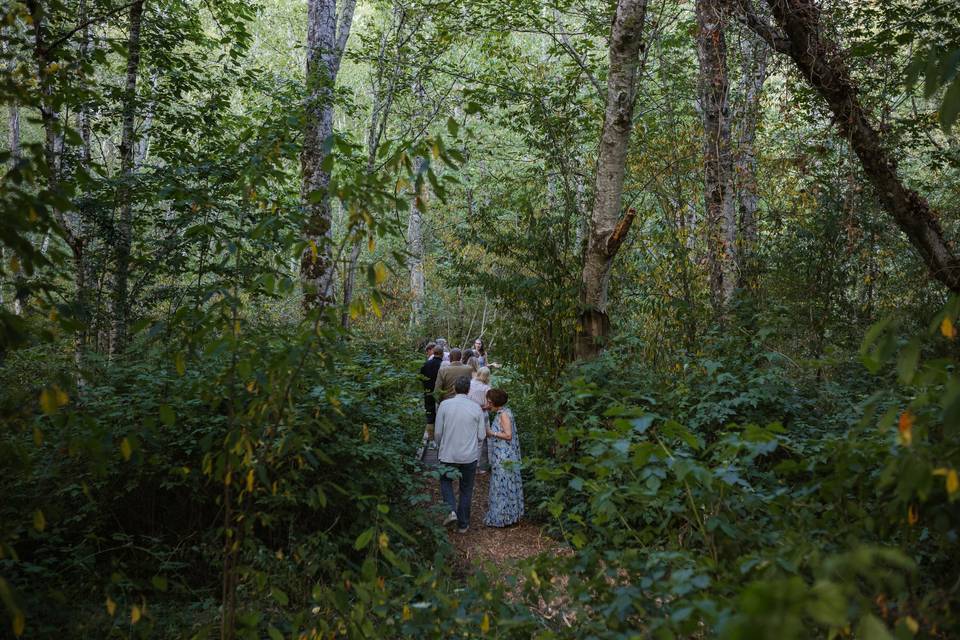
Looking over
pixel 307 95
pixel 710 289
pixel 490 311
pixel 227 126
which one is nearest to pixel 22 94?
pixel 307 95

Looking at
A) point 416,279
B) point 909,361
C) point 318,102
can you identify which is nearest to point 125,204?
point 318,102

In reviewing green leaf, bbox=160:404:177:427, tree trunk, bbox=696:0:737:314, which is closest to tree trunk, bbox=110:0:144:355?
green leaf, bbox=160:404:177:427

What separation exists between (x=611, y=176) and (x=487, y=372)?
3.61 meters

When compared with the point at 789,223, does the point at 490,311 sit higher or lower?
lower

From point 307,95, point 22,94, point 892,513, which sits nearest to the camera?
point 892,513

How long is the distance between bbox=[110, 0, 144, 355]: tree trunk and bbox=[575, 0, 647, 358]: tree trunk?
5114 millimetres

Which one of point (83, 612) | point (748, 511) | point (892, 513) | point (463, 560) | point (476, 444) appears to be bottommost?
point (463, 560)

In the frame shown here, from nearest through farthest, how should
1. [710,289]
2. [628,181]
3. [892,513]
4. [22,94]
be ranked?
[892,513] → [22,94] → [710,289] → [628,181]

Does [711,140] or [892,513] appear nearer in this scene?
[892,513]

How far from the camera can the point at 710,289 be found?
9.30 m

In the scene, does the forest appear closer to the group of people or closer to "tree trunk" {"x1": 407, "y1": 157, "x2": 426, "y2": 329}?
the group of people

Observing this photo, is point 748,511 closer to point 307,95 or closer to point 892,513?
point 892,513

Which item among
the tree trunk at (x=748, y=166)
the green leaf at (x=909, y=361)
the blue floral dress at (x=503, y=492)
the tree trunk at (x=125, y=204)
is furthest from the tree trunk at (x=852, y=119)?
the tree trunk at (x=125, y=204)

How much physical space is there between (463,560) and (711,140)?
6.05m
